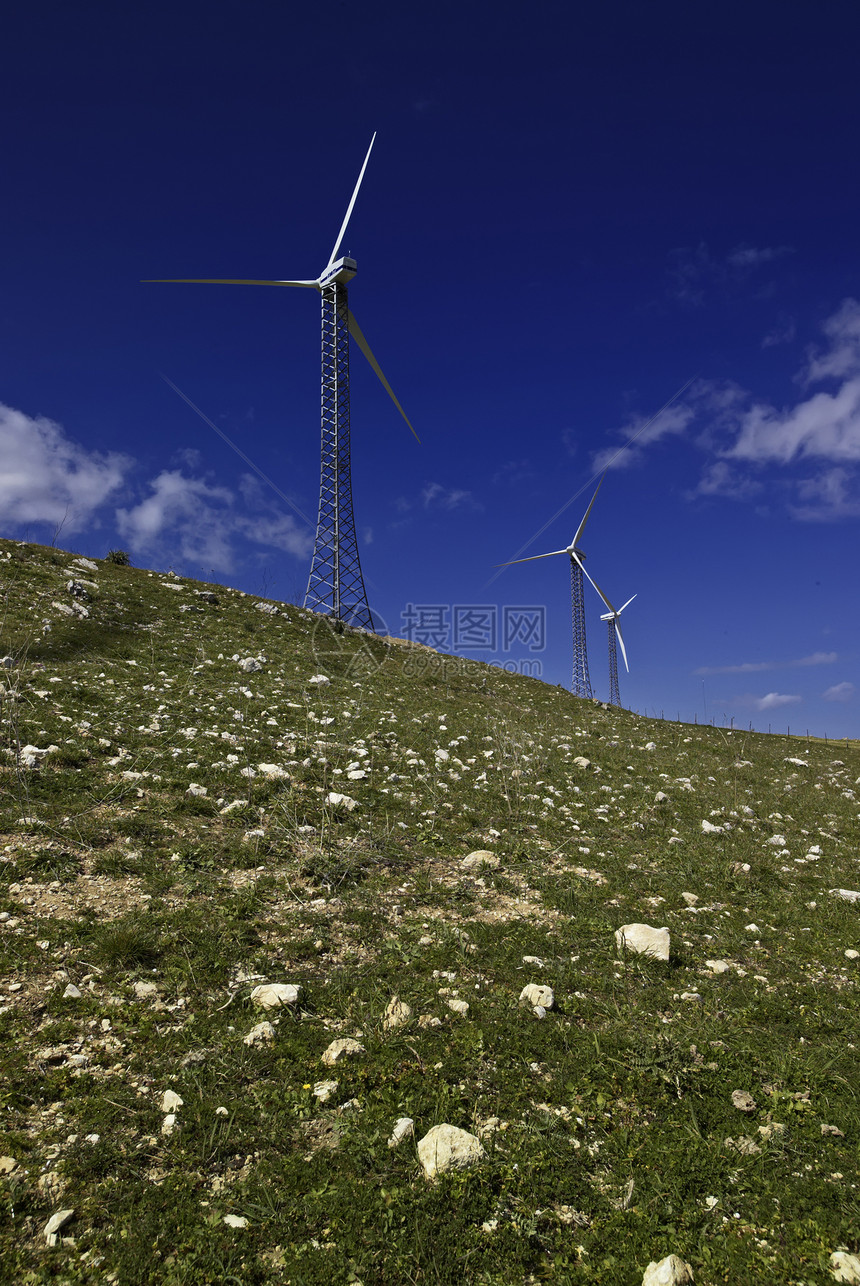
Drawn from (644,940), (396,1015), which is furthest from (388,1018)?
(644,940)

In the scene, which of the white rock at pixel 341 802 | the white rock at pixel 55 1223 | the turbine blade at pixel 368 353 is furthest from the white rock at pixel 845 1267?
the turbine blade at pixel 368 353

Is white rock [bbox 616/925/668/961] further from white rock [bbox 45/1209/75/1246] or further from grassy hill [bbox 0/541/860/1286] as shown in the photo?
white rock [bbox 45/1209/75/1246]

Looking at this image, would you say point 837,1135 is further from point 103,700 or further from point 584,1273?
point 103,700

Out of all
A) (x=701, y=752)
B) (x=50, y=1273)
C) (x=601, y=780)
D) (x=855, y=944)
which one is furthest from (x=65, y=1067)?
(x=701, y=752)

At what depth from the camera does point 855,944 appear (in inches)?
278

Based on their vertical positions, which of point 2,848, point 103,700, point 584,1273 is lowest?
point 584,1273

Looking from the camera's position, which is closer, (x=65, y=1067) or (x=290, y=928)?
(x=65, y=1067)

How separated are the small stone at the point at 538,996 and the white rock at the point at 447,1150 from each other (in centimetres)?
159

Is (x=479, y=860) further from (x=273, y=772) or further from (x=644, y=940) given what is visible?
(x=273, y=772)

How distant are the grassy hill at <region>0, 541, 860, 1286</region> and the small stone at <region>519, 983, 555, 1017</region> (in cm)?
9

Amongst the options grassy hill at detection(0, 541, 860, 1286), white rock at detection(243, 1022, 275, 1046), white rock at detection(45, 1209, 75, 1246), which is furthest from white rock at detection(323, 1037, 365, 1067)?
white rock at detection(45, 1209, 75, 1246)

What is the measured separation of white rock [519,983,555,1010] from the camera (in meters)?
5.36

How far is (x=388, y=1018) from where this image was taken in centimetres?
504

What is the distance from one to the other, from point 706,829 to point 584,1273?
8433mm
